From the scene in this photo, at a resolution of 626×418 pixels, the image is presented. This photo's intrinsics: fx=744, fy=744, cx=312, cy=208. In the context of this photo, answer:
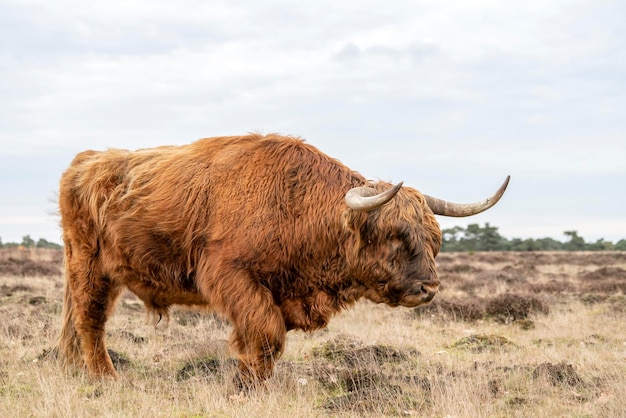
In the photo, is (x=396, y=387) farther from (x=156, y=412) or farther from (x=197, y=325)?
(x=197, y=325)

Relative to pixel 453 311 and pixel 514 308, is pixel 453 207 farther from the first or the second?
pixel 514 308

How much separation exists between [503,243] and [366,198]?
52.9 m

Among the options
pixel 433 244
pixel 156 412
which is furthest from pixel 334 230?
pixel 156 412

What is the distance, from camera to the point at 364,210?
6320 millimetres

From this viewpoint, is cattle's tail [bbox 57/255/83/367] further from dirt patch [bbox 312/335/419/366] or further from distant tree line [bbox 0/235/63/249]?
distant tree line [bbox 0/235/63/249]

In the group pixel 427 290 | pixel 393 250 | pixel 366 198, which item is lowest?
pixel 427 290

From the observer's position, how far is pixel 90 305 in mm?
7582

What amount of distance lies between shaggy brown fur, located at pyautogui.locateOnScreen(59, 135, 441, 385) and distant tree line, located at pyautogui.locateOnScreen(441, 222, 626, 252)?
49840mm

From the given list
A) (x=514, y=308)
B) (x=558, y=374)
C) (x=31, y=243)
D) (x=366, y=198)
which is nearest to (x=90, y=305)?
(x=366, y=198)

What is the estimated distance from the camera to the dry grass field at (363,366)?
5.70 meters

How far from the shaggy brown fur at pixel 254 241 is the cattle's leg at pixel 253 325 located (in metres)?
0.01

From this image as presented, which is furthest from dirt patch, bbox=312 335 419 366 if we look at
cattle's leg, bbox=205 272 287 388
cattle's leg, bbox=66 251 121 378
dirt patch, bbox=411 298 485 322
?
dirt patch, bbox=411 298 485 322

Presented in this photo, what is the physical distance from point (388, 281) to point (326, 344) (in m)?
2.49

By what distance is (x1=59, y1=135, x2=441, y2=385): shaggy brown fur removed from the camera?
6.41 m
